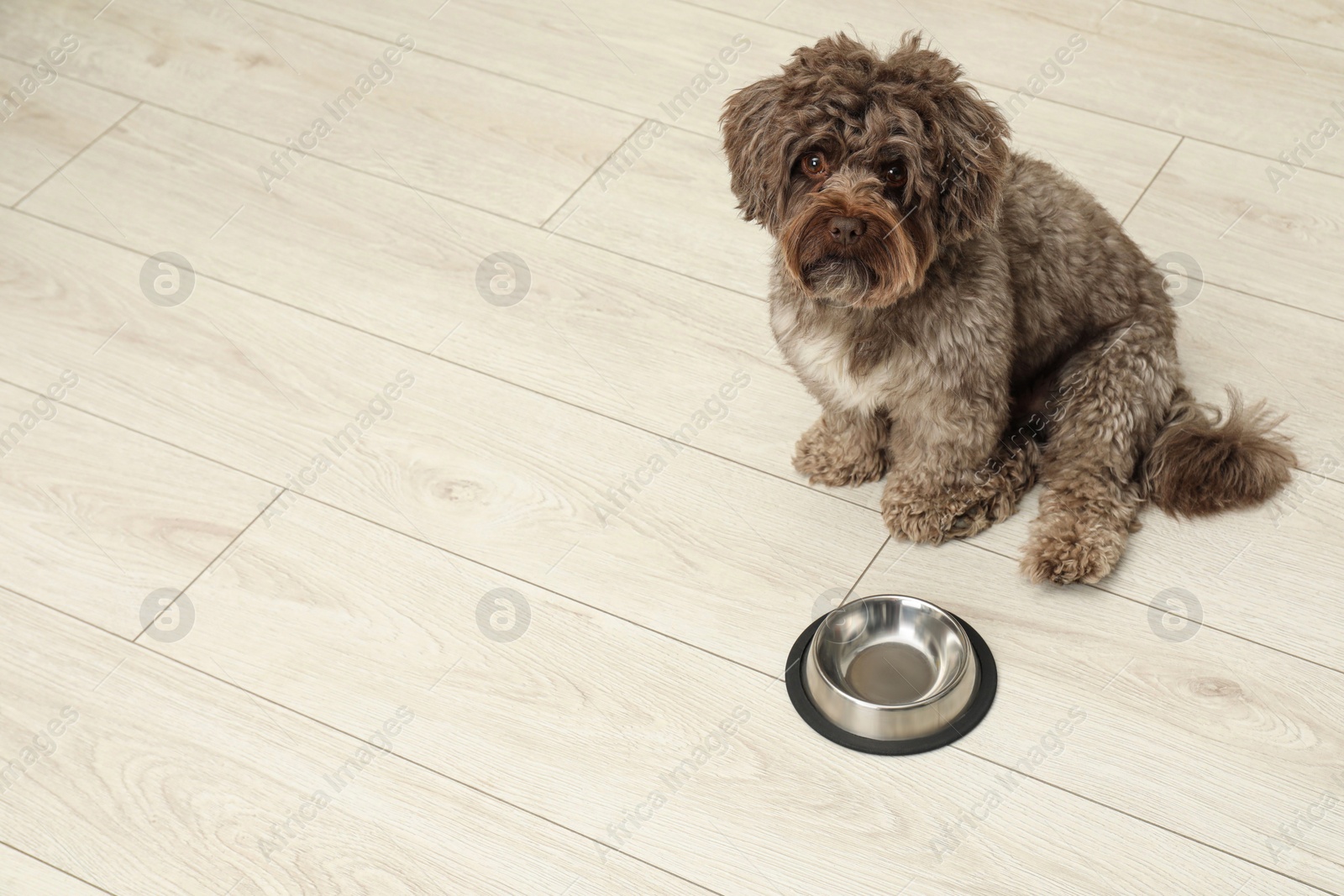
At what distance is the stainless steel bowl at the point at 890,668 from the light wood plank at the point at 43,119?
2190mm

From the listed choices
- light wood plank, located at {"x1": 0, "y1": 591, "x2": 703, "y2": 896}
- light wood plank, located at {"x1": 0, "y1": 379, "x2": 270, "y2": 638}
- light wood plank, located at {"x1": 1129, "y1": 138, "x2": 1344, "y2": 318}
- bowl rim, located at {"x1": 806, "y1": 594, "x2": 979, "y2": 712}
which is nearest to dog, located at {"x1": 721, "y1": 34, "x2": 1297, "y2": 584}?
bowl rim, located at {"x1": 806, "y1": 594, "x2": 979, "y2": 712}

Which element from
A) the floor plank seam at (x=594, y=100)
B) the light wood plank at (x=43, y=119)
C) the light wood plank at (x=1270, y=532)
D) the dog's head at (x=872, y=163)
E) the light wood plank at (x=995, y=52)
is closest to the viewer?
the dog's head at (x=872, y=163)

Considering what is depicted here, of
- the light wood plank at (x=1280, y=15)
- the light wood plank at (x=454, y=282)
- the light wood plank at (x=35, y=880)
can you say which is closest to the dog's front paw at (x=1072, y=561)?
the light wood plank at (x=454, y=282)

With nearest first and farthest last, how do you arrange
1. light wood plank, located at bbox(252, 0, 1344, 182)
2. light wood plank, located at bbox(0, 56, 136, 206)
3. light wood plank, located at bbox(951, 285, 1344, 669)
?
1. light wood plank, located at bbox(951, 285, 1344, 669)
2. light wood plank, located at bbox(252, 0, 1344, 182)
3. light wood plank, located at bbox(0, 56, 136, 206)

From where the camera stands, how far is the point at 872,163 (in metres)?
1.73

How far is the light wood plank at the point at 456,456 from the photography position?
216cm

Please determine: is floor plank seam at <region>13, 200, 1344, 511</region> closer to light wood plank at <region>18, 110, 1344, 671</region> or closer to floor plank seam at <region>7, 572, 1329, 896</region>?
light wood plank at <region>18, 110, 1344, 671</region>

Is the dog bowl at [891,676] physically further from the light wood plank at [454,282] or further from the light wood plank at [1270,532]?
the light wood plank at [454,282]

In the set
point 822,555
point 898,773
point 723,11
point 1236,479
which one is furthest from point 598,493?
point 723,11

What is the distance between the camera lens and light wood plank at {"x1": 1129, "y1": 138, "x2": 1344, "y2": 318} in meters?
2.53

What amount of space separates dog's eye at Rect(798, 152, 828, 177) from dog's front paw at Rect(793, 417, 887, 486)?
0.53 metres

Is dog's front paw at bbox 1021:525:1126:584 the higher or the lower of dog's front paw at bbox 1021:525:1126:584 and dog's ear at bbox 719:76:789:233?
the lower

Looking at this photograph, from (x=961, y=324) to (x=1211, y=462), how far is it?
0.50 m

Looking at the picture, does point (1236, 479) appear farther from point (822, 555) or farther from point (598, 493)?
point (598, 493)
